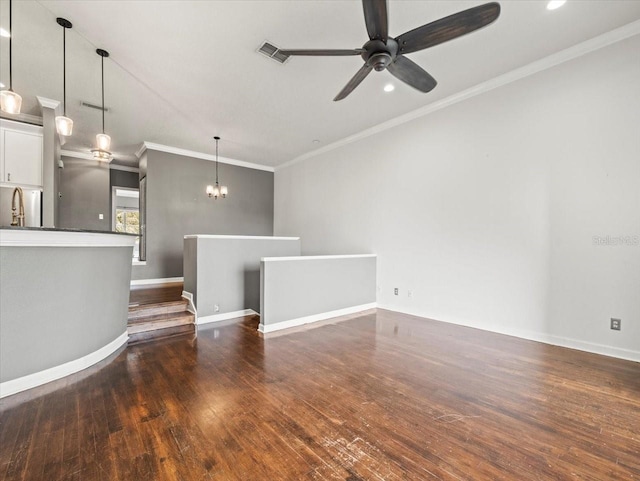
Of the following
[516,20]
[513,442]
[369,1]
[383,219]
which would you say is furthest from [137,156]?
[513,442]

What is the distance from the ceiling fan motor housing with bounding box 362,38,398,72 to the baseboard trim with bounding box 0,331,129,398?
3.82 meters

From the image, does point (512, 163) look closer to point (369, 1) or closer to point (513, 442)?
point (369, 1)

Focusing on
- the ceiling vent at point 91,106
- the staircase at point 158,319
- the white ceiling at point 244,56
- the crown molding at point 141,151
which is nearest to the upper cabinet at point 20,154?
the white ceiling at point 244,56

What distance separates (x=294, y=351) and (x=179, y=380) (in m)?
1.20

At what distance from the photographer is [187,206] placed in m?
7.05

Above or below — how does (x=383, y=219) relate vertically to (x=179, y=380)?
above

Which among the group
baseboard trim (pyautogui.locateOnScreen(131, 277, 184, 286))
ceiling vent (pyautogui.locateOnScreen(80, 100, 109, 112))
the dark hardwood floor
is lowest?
the dark hardwood floor

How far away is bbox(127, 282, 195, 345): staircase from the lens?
12.6 ft

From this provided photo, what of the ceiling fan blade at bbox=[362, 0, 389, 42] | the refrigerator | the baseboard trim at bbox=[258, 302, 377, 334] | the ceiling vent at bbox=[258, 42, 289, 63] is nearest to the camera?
the ceiling fan blade at bbox=[362, 0, 389, 42]

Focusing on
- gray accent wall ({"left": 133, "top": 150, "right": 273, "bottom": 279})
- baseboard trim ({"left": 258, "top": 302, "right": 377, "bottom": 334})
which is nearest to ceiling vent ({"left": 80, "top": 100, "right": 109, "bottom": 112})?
gray accent wall ({"left": 133, "top": 150, "right": 273, "bottom": 279})

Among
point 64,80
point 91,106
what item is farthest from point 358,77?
point 91,106

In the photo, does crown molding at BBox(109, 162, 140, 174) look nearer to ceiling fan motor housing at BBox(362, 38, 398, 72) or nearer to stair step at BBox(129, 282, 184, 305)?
stair step at BBox(129, 282, 184, 305)

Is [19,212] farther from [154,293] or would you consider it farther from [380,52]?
[380,52]

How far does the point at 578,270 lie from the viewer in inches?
130
